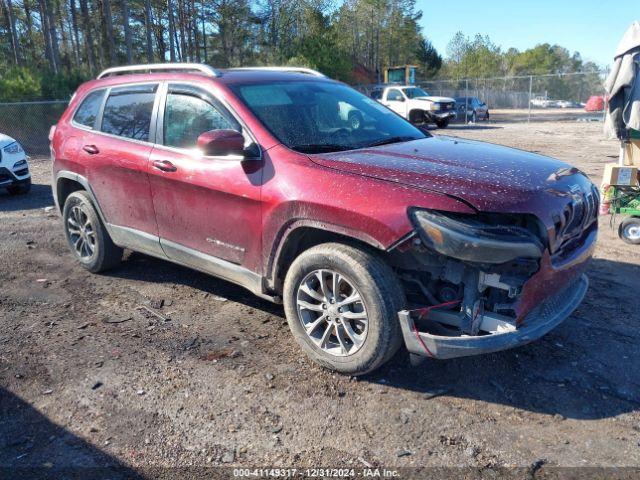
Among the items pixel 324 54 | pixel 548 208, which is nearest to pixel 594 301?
pixel 548 208

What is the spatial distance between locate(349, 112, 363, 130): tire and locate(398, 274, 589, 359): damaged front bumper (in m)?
1.72

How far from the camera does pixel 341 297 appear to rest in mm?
3312

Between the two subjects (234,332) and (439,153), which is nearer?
(439,153)

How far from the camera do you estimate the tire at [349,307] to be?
3086mm

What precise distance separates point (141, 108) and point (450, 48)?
255ft

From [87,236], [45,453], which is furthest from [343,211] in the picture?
[87,236]

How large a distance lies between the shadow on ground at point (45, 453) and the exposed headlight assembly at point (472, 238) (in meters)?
1.88

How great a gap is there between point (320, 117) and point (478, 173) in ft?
4.61

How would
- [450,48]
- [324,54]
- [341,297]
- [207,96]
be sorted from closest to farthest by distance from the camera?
1. [341,297]
2. [207,96]
3. [324,54]
4. [450,48]

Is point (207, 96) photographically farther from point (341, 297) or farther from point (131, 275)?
point (131, 275)

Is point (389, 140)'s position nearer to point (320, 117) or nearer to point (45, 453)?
point (320, 117)

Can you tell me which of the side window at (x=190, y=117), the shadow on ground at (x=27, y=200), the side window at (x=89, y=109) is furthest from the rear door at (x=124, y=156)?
the shadow on ground at (x=27, y=200)

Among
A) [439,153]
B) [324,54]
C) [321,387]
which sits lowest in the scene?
[321,387]

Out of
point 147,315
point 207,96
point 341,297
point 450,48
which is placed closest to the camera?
point 341,297
